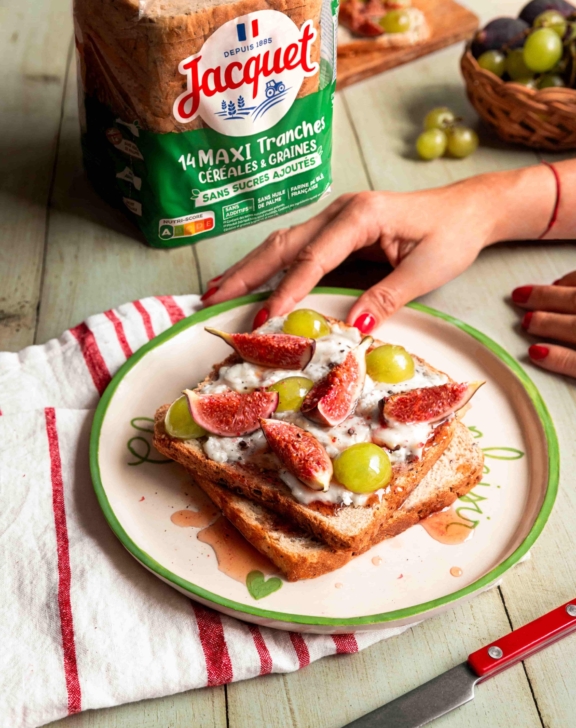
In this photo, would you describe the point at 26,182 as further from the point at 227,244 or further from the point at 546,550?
the point at 546,550

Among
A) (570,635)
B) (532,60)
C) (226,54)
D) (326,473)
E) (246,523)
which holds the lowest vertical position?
(570,635)

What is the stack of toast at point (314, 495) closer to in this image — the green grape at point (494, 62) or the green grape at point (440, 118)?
the green grape at point (440, 118)

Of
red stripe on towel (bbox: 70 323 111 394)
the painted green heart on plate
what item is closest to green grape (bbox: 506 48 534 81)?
red stripe on towel (bbox: 70 323 111 394)

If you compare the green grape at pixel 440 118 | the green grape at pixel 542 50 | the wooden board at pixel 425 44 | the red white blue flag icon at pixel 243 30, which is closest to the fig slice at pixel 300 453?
the red white blue flag icon at pixel 243 30

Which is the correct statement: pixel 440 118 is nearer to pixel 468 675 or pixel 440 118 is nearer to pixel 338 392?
pixel 338 392

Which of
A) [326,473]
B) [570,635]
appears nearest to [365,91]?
[326,473]
